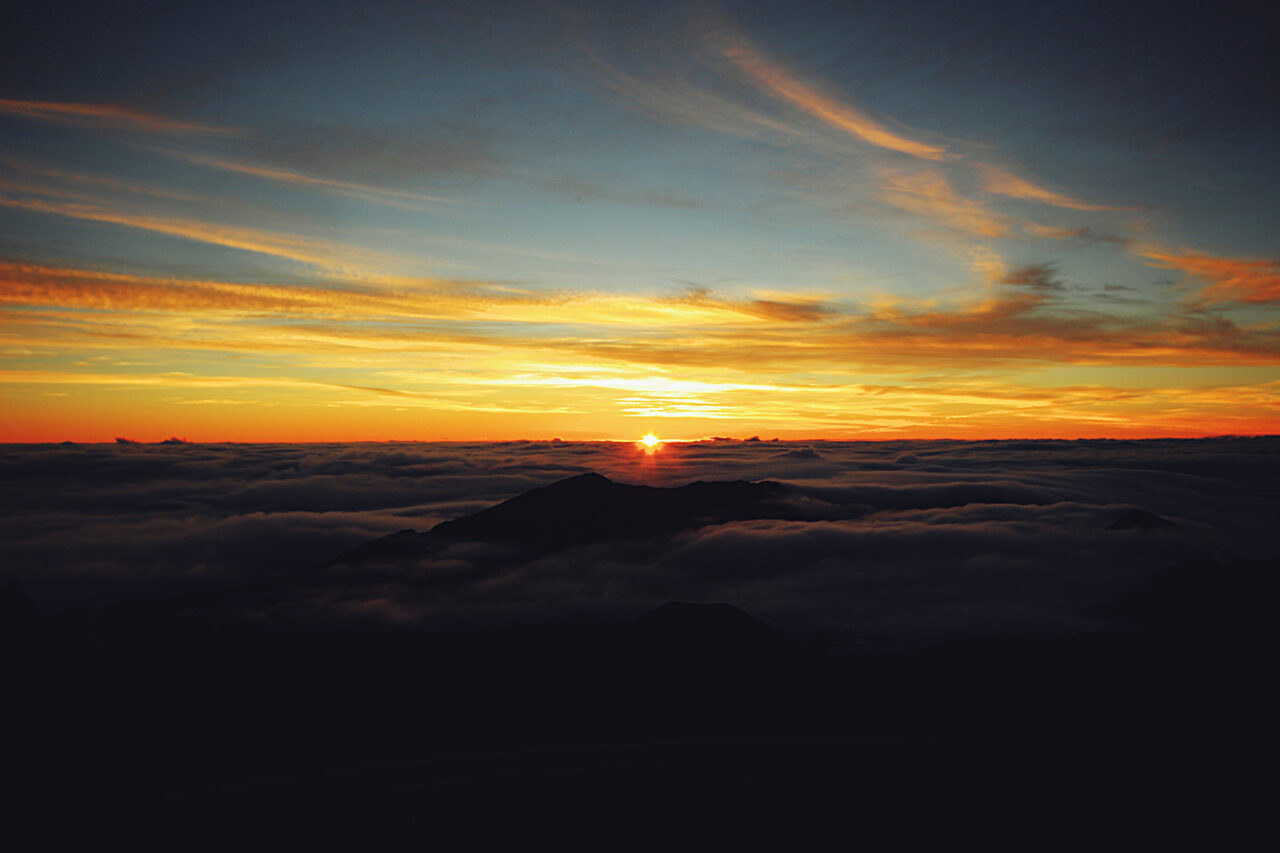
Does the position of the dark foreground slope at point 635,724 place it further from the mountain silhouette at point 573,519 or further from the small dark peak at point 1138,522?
the mountain silhouette at point 573,519

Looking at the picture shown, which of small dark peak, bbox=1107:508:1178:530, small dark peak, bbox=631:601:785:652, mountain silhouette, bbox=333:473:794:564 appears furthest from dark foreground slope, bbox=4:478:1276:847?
mountain silhouette, bbox=333:473:794:564

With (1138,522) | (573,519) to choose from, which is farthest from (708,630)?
(1138,522)

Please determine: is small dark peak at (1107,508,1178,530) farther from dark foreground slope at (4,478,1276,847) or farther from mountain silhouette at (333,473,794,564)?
mountain silhouette at (333,473,794,564)

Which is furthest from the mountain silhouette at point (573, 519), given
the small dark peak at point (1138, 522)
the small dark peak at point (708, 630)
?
the small dark peak at point (1138, 522)

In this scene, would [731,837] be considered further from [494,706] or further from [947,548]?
[947,548]

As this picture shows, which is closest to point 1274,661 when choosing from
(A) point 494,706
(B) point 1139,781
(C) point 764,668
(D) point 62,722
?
(B) point 1139,781

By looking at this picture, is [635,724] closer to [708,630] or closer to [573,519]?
[708,630]
